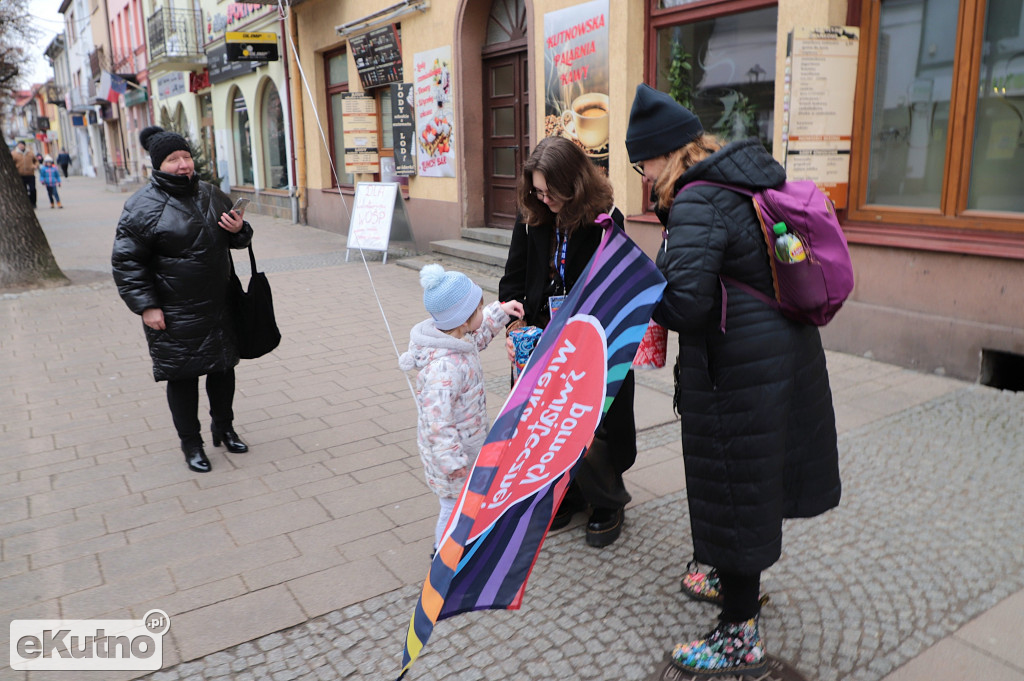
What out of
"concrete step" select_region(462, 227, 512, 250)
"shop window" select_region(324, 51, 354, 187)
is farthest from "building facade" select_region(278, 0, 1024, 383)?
"shop window" select_region(324, 51, 354, 187)

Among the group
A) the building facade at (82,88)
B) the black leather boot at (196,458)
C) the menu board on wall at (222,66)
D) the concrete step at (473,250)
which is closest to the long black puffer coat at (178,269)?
the black leather boot at (196,458)

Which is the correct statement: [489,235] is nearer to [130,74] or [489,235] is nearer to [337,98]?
[337,98]

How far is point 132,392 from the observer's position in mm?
5828

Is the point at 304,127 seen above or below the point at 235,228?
above

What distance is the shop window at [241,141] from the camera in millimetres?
20031

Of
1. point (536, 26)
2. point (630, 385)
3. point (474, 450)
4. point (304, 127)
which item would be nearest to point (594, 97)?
point (536, 26)

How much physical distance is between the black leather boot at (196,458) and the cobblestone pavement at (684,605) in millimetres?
1745

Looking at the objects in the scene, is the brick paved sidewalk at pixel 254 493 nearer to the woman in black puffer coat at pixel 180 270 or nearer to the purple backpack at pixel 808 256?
the woman in black puffer coat at pixel 180 270

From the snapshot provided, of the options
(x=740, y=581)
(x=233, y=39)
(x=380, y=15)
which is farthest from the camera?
(x=233, y=39)

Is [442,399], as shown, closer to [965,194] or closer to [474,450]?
[474,450]

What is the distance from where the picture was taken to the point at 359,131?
43.9 ft

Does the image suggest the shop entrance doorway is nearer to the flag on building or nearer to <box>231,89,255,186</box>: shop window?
<box>231,89,255,186</box>: shop window

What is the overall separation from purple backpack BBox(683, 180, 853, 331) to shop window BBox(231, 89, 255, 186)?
19.3 meters

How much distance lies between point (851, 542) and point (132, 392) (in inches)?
194
